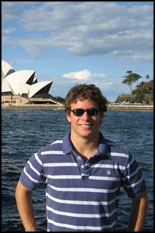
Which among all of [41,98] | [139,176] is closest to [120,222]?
[139,176]

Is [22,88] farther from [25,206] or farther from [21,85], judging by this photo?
[25,206]

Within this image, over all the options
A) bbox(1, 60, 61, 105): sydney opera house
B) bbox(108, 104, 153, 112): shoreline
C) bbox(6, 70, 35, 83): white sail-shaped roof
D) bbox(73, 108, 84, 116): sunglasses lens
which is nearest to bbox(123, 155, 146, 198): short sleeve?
bbox(73, 108, 84, 116): sunglasses lens

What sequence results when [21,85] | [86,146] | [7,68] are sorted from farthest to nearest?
[7,68]
[21,85]
[86,146]

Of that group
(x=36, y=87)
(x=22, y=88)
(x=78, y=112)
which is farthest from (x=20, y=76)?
(x=78, y=112)

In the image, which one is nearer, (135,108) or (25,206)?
(25,206)

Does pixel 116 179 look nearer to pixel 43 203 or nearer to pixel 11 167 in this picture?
pixel 43 203

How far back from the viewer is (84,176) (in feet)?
4.94

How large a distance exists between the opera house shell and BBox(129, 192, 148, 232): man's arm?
67.4m

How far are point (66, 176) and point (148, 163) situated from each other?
8482 mm

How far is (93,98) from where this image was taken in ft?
5.32

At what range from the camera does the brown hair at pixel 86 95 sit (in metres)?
1.61

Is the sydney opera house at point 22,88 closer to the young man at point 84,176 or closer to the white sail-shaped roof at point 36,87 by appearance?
the white sail-shaped roof at point 36,87

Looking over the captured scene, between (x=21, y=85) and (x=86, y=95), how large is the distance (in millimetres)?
67838

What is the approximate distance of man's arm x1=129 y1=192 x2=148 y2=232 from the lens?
1.58 meters
